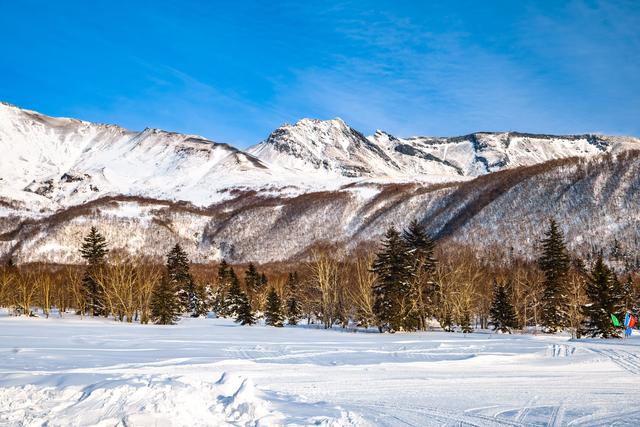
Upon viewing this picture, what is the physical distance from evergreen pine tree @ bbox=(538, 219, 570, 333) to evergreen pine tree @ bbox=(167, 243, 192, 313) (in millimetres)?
43250

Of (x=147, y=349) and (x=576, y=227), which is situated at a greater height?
(x=576, y=227)

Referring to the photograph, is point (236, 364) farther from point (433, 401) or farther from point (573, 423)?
point (573, 423)

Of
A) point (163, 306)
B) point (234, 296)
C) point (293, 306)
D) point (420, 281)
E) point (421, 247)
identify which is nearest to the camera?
point (420, 281)

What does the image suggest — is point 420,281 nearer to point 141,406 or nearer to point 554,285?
point 554,285

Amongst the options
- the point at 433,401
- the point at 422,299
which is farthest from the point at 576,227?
the point at 433,401

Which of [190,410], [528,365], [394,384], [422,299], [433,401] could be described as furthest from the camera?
[422,299]

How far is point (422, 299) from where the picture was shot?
47219mm

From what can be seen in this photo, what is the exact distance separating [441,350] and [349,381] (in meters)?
9.20

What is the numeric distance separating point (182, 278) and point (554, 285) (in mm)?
45889

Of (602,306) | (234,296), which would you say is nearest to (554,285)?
(602,306)

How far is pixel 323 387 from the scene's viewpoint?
1433cm

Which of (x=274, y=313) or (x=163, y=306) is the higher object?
(x=163, y=306)

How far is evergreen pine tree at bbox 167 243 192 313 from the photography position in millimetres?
68312

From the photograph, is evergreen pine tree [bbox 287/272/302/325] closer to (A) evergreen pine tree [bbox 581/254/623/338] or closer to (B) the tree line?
(B) the tree line
